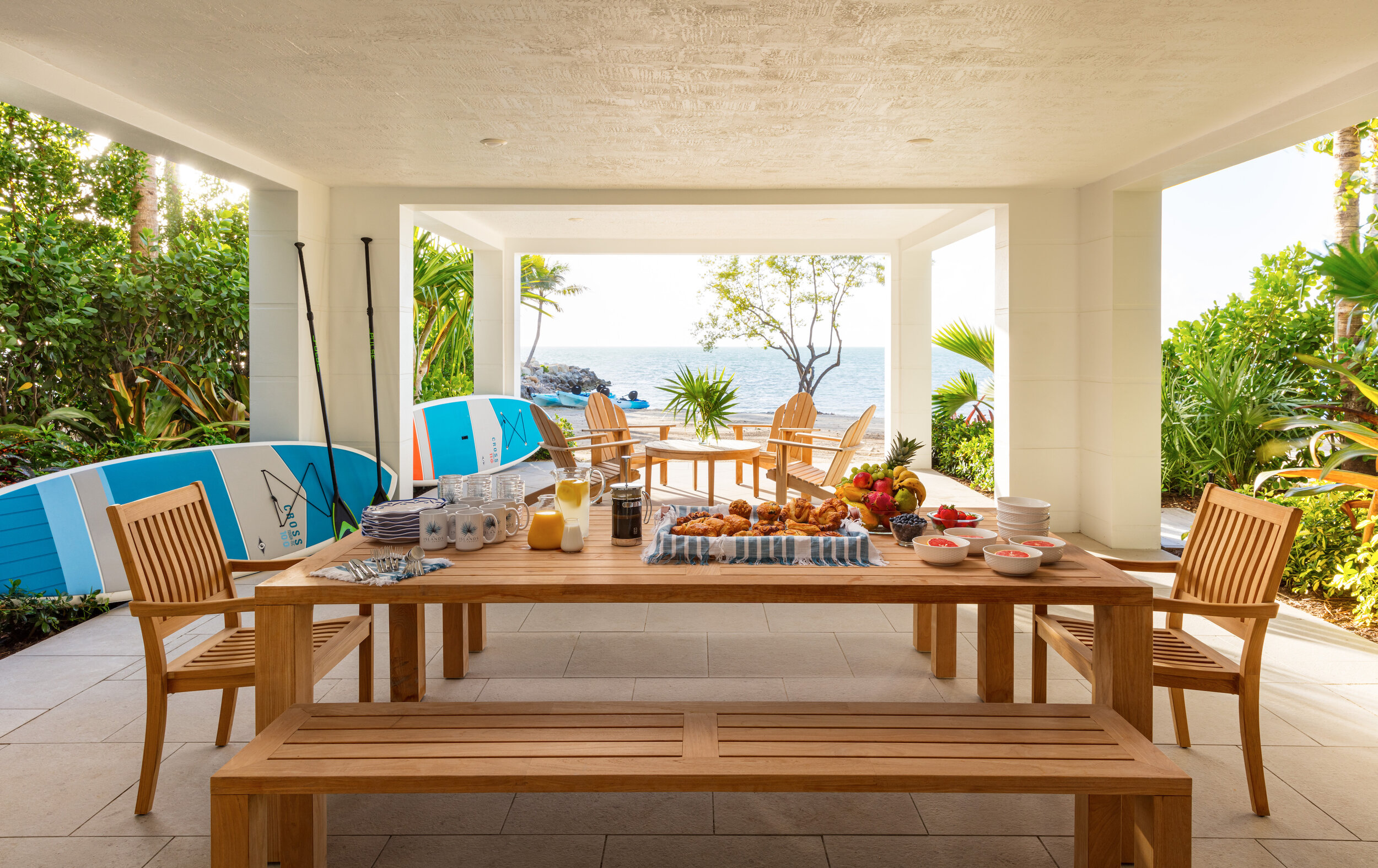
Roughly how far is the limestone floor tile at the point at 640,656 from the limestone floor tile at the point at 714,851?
107cm

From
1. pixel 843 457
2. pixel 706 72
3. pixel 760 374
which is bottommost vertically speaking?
pixel 843 457

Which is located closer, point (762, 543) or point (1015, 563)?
point (1015, 563)

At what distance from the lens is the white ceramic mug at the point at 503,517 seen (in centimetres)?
235

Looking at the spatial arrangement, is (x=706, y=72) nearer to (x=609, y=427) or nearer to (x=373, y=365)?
(x=373, y=365)

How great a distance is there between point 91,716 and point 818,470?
461 centimetres

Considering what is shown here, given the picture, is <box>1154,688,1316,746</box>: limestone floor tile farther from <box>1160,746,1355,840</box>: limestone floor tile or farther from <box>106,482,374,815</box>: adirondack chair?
<box>106,482,374,815</box>: adirondack chair

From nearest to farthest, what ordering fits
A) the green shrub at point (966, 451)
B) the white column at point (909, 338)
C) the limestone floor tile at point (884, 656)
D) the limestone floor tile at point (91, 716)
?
the limestone floor tile at point (91, 716), the limestone floor tile at point (884, 656), the green shrub at point (966, 451), the white column at point (909, 338)

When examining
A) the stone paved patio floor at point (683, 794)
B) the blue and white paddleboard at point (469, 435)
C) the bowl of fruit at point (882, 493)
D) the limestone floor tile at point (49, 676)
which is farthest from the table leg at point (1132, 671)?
the blue and white paddleboard at point (469, 435)

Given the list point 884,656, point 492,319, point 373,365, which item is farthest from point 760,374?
point 884,656

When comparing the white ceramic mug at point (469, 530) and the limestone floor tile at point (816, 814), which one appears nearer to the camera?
the limestone floor tile at point (816, 814)

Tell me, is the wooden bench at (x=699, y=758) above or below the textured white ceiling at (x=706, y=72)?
below

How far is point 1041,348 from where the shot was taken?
19.0 feet

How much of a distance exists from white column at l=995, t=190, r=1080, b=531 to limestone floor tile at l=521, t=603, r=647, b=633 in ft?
10.8

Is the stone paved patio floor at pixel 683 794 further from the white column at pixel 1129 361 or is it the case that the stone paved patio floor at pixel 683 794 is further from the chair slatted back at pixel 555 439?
the chair slatted back at pixel 555 439
